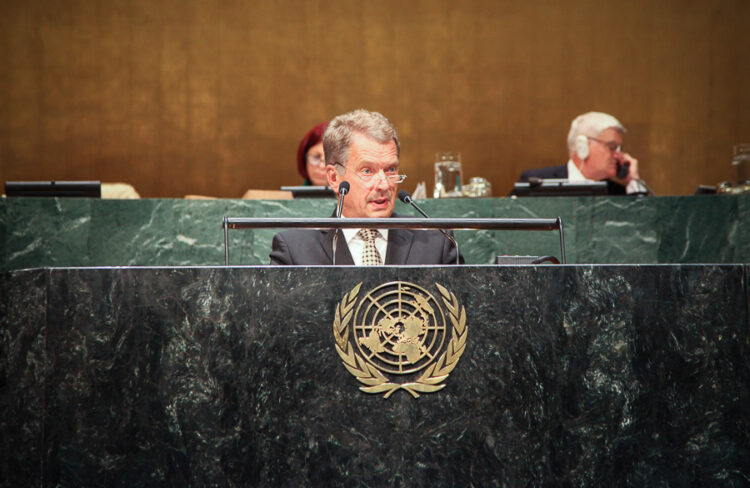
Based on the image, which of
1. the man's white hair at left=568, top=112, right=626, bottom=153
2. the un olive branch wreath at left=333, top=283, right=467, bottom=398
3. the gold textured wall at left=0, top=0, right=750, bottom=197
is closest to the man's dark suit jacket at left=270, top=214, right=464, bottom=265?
the un olive branch wreath at left=333, top=283, right=467, bottom=398

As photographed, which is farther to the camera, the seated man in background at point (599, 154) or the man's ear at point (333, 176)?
the seated man in background at point (599, 154)

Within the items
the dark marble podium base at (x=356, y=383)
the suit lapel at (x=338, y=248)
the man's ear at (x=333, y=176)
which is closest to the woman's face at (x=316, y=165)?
the man's ear at (x=333, y=176)

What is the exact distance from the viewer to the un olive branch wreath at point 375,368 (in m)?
1.50

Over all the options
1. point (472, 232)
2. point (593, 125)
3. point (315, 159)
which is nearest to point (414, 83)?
point (593, 125)

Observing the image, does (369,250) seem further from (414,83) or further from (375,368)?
(414,83)

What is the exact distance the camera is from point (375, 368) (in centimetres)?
151

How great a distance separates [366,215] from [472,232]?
0.90 meters

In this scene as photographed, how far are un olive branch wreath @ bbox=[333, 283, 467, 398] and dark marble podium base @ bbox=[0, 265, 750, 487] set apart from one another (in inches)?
0.6

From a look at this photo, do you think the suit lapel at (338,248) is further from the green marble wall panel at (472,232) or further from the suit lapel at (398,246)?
the green marble wall panel at (472,232)

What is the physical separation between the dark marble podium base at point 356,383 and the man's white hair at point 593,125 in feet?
10.0

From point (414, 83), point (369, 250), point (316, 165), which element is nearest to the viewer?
point (369, 250)

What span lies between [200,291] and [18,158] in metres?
4.16

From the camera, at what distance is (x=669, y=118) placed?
5383 millimetres

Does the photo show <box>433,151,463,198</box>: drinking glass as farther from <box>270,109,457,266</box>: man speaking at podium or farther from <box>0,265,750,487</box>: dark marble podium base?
<box>0,265,750,487</box>: dark marble podium base
